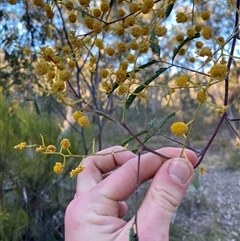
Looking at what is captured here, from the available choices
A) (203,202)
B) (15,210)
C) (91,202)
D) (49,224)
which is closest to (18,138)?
(15,210)

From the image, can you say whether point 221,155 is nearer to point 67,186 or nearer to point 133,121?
point 133,121

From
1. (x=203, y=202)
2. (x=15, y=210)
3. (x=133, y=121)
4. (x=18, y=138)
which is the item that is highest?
(x=18, y=138)

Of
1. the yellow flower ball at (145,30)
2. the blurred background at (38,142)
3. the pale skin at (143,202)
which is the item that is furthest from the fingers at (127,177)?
the blurred background at (38,142)

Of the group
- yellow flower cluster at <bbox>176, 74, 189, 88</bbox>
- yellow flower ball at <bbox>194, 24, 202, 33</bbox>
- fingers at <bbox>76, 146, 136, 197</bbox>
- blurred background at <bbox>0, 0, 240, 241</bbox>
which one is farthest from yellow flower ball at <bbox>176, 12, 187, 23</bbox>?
blurred background at <bbox>0, 0, 240, 241</bbox>

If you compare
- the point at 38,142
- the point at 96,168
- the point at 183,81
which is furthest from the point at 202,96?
the point at 38,142

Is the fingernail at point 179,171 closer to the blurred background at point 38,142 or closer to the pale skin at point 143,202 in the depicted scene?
the pale skin at point 143,202

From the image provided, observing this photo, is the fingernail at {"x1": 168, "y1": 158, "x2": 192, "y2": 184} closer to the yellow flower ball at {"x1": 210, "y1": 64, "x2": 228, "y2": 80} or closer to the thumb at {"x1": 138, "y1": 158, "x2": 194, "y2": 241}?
the thumb at {"x1": 138, "y1": 158, "x2": 194, "y2": 241}

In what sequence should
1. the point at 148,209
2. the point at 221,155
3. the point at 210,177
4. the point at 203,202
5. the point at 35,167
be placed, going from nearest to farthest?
1. the point at 148,209
2. the point at 35,167
3. the point at 203,202
4. the point at 210,177
5. the point at 221,155
